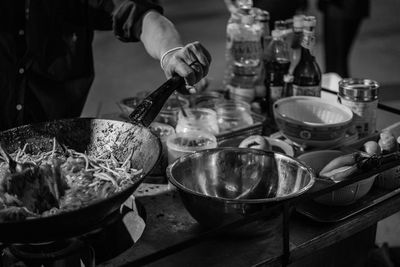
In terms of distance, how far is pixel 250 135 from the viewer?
220 cm

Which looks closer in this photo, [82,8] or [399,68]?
[82,8]

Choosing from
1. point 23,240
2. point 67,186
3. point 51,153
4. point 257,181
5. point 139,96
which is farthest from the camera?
point 139,96

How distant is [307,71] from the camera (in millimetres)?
2301

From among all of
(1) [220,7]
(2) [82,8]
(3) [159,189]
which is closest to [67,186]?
(3) [159,189]

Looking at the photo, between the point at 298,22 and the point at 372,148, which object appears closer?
the point at 372,148

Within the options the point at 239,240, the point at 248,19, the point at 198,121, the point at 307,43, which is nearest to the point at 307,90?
the point at 307,43

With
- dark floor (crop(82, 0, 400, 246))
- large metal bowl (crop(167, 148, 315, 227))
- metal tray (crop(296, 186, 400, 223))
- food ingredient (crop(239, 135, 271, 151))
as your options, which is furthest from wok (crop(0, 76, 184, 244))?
dark floor (crop(82, 0, 400, 246))

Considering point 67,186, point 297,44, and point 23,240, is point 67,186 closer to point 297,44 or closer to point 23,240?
point 23,240

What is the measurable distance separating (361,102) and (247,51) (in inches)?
23.2

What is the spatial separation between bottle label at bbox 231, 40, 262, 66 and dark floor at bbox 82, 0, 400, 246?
5.75ft

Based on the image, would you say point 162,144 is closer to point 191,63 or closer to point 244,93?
point 191,63

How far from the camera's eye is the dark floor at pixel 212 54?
18.5ft

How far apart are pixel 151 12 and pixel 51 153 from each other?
0.89 metres

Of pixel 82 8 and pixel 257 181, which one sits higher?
pixel 82 8
